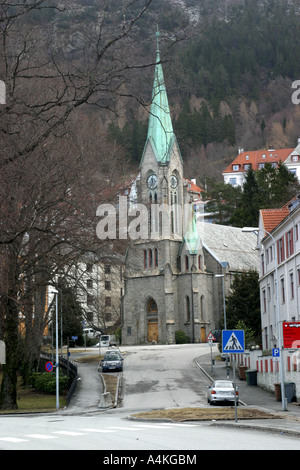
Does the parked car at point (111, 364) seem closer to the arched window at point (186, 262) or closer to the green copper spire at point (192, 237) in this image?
the green copper spire at point (192, 237)

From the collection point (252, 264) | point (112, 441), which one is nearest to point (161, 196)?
point (252, 264)

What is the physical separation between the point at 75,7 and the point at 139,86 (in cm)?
160

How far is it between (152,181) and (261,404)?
57.4m

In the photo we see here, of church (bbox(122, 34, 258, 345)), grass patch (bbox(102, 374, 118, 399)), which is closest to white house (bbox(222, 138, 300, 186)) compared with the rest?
church (bbox(122, 34, 258, 345))

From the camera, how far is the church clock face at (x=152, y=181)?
8638cm

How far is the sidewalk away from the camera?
61.3 ft

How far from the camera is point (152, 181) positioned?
86.7 metres

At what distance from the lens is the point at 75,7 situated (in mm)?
10102

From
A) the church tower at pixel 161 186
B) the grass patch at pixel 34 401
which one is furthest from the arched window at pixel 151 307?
the grass patch at pixel 34 401

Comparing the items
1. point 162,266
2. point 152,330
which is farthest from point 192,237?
point 152,330

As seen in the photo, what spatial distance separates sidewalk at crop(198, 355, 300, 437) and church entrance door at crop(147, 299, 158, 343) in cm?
2452

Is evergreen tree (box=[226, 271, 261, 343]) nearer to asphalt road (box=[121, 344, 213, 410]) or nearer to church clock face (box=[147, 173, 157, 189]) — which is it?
asphalt road (box=[121, 344, 213, 410])

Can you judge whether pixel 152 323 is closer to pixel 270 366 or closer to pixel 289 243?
pixel 289 243
